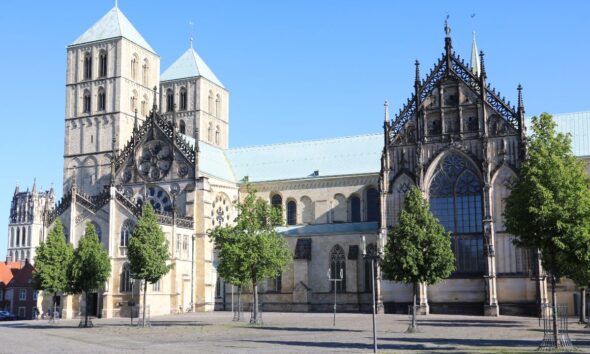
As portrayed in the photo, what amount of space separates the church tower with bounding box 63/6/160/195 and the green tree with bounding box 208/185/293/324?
1508 inches

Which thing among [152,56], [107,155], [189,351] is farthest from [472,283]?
[152,56]

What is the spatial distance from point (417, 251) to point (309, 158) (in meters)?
45.3

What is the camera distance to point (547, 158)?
36.0 metres

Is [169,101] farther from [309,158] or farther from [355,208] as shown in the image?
[355,208]

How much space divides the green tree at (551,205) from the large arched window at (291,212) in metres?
51.0

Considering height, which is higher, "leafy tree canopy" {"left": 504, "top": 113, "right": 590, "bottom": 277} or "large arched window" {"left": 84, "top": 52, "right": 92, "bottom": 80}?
"large arched window" {"left": 84, "top": 52, "right": 92, "bottom": 80}

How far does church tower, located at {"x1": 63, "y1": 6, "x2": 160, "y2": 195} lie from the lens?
302 ft

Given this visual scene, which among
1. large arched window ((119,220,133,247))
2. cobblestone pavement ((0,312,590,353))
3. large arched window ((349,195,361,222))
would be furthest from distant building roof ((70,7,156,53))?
cobblestone pavement ((0,312,590,353))

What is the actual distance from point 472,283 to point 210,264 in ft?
95.6

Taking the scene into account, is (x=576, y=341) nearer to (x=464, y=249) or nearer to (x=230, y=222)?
(x=464, y=249)

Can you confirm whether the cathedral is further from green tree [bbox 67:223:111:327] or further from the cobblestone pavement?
the cobblestone pavement

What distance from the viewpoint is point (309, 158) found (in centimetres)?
9038

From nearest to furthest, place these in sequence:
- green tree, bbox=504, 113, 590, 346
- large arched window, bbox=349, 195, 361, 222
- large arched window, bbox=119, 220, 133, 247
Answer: green tree, bbox=504, 113, 590, 346 < large arched window, bbox=119, 220, 133, 247 < large arched window, bbox=349, 195, 361, 222

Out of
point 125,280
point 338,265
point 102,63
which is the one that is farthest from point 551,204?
point 102,63
